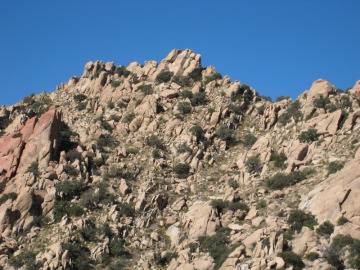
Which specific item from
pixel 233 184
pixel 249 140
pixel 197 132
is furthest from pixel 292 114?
pixel 233 184

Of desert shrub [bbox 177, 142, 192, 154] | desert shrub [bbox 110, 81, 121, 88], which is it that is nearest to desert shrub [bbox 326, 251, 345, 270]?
desert shrub [bbox 177, 142, 192, 154]

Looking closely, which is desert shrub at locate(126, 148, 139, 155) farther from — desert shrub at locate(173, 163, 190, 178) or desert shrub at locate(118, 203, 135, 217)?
desert shrub at locate(118, 203, 135, 217)

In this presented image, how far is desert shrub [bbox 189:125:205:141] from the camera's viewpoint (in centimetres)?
6341

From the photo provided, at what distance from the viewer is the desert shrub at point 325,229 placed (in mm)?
38750

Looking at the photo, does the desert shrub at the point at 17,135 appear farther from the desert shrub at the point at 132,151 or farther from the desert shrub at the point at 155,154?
the desert shrub at the point at 155,154

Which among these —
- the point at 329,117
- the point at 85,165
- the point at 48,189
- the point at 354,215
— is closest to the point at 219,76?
the point at 329,117

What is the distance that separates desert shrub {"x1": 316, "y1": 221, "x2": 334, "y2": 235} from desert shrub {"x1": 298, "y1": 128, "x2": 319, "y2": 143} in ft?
55.7

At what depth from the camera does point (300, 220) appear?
41469mm

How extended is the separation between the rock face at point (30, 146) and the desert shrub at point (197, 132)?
17.8 meters

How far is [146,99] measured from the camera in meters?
71.8

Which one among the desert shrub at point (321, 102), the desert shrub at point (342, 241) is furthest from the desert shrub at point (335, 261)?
the desert shrub at point (321, 102)

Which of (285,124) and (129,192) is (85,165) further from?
(285,124)

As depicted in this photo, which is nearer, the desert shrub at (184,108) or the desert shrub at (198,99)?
the desert shrub at (184,108)

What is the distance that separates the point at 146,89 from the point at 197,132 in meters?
15.5
